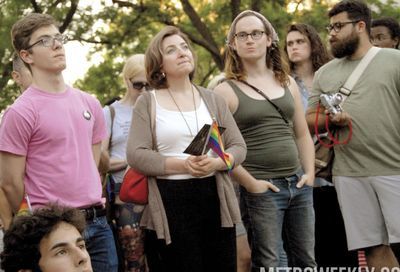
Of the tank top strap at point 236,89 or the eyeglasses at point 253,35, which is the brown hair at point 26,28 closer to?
the tank top strap at point 236,89

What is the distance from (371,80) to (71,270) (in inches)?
125

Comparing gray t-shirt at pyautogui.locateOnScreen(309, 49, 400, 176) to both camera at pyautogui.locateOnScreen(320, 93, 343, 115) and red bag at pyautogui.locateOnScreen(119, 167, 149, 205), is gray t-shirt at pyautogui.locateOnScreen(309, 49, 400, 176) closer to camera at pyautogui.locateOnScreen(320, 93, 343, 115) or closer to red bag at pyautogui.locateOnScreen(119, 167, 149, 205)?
camera at pyautogui.locateOnScreen(320, 93, 343, 115)

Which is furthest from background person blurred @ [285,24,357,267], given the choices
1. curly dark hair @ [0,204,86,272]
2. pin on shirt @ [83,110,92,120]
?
curly dark hair @ [0,204,86,272]

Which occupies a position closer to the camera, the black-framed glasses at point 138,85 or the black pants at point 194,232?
the black pants at point 194,232

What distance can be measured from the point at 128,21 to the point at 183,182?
498 inches

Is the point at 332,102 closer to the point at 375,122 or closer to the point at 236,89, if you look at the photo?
the point at 375,122

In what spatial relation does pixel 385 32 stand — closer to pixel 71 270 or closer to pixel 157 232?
pixel 157 232

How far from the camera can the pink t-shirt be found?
14.8ft

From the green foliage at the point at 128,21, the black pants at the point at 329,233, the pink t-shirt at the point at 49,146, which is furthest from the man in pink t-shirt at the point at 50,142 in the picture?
the green foliage at the point at 128,21

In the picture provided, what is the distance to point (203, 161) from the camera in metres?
4.76

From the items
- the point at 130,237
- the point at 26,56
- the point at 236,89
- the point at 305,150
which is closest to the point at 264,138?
the point at 236,89

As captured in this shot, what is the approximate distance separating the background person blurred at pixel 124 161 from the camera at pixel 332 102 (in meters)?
1.64

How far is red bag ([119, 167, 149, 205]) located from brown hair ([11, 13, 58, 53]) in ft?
3.54

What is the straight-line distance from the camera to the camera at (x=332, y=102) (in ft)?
19.2
